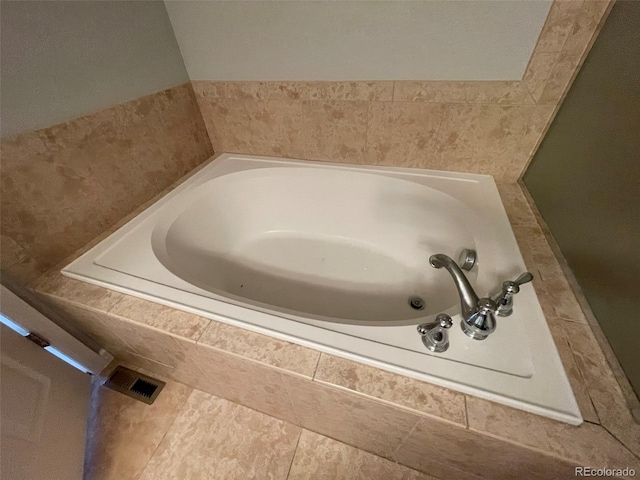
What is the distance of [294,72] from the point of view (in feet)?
3.70

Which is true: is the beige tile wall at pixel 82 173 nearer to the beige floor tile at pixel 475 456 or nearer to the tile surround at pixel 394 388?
the tile surround at pixel 394 388

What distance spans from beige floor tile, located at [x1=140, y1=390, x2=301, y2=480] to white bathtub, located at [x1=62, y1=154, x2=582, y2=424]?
400 mm

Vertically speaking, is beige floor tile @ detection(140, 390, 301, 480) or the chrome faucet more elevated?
the chrome faucet

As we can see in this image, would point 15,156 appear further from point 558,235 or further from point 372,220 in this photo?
point 558,235

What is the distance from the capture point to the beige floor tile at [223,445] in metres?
0.84

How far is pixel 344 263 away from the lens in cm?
131

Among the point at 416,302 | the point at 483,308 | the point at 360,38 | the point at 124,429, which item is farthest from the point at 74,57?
the point at 416,302

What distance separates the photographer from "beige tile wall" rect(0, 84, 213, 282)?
78 centimetres

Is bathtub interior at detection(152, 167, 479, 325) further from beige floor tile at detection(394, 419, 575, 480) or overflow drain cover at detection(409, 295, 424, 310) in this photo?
beige floor tile at detection(394, 419, 575, 480)

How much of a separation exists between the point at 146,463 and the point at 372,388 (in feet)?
2.74

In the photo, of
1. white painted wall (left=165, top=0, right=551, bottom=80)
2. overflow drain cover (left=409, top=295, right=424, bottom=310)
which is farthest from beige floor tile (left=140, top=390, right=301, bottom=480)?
white painted wall (left=165, top=0, right=551, bottom=80)

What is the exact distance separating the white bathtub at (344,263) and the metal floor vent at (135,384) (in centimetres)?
42

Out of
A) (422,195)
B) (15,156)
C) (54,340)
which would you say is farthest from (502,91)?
(54,340)

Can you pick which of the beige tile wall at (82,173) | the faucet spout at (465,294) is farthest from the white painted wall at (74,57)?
the faucet spout at (465,294)
